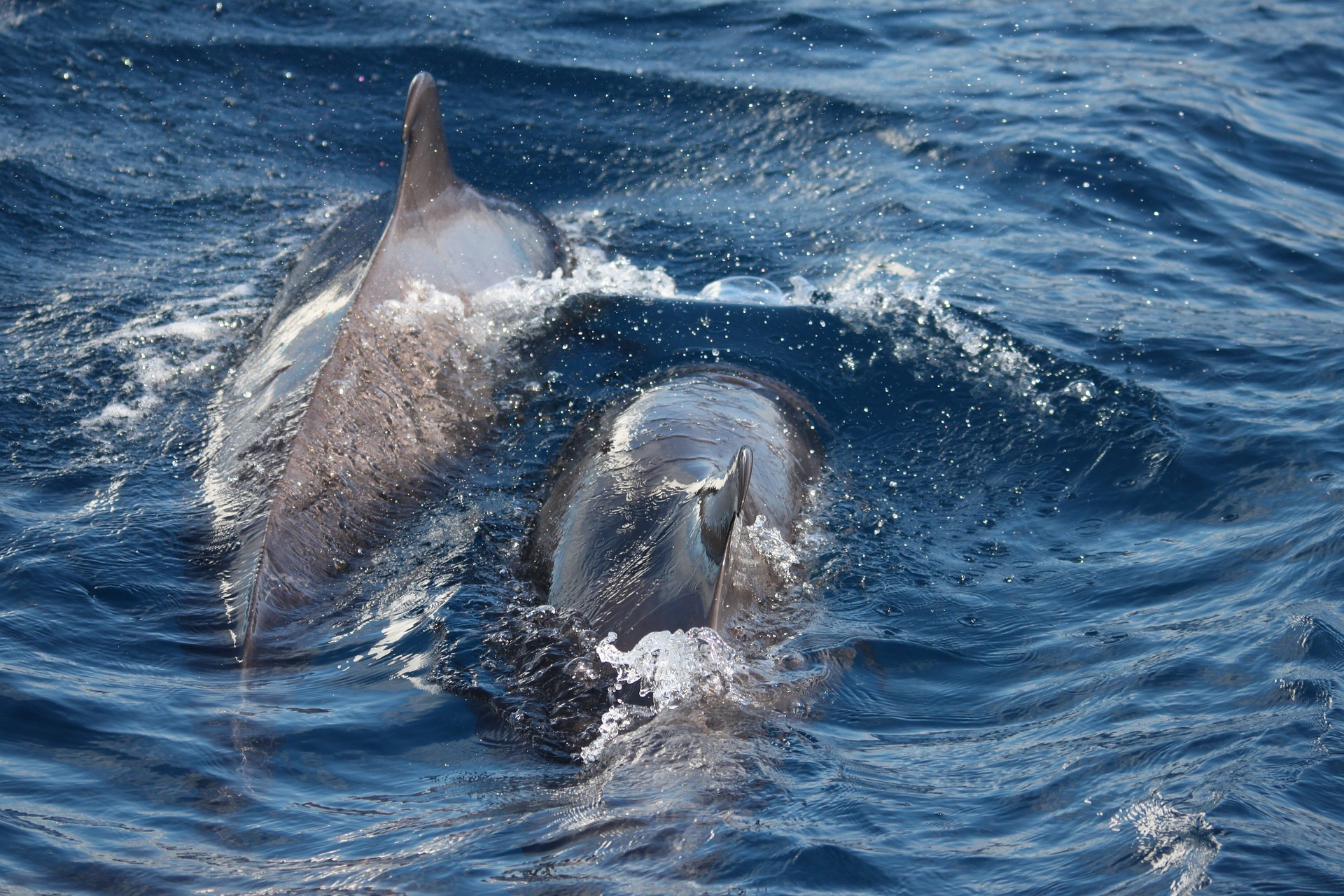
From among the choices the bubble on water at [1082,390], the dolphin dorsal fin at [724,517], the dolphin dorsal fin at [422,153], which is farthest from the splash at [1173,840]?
the dolphin dorsal fin at [422,153]

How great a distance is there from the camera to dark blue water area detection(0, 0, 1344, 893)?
424cm

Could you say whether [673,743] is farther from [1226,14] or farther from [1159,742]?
[1226,14]

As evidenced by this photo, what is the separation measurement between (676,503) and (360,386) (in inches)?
Result: 89.9

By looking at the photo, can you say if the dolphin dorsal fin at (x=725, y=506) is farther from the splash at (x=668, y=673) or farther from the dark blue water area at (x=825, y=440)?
the dark blue water area at (x=825, y=440)

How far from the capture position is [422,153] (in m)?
8.44

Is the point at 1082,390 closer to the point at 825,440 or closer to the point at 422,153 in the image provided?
the point at 825,440

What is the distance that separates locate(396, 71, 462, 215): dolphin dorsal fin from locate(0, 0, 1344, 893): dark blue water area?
3.82 feet

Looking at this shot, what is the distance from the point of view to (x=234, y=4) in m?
14.2

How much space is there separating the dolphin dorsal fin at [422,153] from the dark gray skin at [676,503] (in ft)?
7.05

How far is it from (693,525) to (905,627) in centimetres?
127

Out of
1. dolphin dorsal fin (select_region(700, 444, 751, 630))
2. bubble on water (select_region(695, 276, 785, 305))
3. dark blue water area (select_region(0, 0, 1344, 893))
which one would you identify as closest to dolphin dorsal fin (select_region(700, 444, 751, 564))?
dolphin dorsal fin (select_region(700, 444, 751, 630))

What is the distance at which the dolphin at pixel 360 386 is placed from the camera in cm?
586

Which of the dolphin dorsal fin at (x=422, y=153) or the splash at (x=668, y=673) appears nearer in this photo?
the splash at (x=668, y=673)

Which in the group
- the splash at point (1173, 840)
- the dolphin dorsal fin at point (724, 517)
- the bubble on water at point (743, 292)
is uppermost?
the dolphin dorsal fin at point (724, 517)
